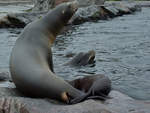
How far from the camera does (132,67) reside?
25.9ft

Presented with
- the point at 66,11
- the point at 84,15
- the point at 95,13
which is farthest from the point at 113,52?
the point at 95,13

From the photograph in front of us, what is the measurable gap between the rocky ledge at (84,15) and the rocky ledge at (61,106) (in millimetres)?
12165

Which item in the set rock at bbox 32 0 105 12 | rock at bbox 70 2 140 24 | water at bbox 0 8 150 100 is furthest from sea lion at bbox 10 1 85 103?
rock at bbox 32 0 105 12

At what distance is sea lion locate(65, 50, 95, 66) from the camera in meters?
8.16

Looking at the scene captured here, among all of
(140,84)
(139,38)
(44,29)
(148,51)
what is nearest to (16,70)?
(44,29)

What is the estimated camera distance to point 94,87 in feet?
15.7

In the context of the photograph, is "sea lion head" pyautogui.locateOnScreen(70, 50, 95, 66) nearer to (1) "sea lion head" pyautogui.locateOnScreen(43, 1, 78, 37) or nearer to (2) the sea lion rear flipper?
(1) "sea lion head" pyautogui.locateOnScreen(43, 1, 78, 37)

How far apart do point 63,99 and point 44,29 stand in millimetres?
1372

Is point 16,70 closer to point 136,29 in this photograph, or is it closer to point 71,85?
point 71,85

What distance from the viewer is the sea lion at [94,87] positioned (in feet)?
15.4

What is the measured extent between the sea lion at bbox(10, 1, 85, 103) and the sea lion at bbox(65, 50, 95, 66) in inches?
99.5

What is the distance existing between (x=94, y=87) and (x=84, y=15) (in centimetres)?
1405

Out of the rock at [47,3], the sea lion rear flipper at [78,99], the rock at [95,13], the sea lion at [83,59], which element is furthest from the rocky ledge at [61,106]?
the rock at [47,3]

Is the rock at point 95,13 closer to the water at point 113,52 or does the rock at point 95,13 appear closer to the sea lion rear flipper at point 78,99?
the water at point 113,52
